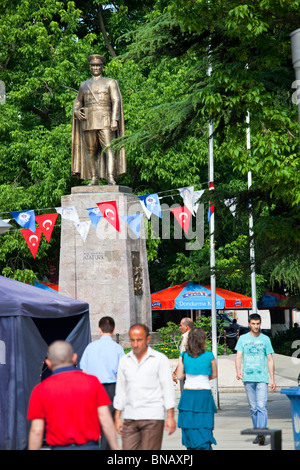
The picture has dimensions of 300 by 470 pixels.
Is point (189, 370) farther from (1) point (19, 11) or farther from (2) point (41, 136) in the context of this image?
(1) point (19, 11)

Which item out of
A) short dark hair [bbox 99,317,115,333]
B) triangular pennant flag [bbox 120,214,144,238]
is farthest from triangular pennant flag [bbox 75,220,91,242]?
short dark hair [bbox 99,317,115,333]

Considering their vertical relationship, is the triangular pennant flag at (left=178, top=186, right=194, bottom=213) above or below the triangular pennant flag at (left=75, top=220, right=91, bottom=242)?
above

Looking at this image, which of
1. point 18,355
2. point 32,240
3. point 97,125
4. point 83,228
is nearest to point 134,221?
point 83,228

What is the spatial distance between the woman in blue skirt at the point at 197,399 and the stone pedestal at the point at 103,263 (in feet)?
42.8

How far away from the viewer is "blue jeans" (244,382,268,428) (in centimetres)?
1222

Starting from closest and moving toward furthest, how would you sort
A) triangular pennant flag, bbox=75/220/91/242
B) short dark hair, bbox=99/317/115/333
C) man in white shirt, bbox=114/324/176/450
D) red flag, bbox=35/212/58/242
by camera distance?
1. man in white shirt, bbox=114/324/176/450
2. short dark hair, bbox=99/317/115/333
3. triangular pennant flag, bbox=75/220/91/242
4. red flag, bbox=35/212/58/242

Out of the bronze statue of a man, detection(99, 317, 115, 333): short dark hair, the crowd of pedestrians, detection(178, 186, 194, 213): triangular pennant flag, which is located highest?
the bronze statue of a man

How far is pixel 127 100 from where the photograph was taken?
1259 inches

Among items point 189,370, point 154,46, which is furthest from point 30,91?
point 189,370

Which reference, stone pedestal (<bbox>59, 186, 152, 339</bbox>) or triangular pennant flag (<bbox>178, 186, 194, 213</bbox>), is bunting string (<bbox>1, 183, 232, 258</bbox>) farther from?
stone pedestal (<bbox>59, 186, 152, 339</bbox>)

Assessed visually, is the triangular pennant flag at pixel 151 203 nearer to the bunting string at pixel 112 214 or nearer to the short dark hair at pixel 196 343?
the bunting string at pixel 112 214

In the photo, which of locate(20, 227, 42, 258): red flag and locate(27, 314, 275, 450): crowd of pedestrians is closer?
locate(27, 314, 275, 450): crowd of pedestrians

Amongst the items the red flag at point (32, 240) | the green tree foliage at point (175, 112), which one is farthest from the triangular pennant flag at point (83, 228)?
the green tree foliage at point (175, 112)

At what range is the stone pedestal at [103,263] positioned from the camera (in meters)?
23.0
